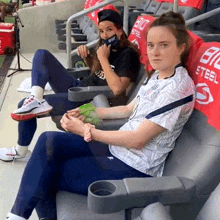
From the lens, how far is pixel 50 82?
232cm

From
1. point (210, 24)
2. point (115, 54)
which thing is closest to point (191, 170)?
point (115, 54)

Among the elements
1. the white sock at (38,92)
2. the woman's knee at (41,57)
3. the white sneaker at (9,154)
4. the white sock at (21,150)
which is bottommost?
the white sneaker at (9,154)

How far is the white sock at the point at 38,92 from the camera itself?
2100mm

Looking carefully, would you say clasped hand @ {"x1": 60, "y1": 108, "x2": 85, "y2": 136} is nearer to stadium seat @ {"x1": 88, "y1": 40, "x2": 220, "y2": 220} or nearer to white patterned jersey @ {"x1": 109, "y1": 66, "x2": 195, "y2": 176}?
white patterned jersey @ {"x1": 109, "y1": 66, "x2": 195, "y2": 176}

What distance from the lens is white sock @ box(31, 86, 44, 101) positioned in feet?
6.89

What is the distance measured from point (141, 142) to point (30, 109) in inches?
37.1

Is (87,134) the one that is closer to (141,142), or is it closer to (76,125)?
(76,125)

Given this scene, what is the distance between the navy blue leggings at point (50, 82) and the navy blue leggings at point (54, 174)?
2.13ft

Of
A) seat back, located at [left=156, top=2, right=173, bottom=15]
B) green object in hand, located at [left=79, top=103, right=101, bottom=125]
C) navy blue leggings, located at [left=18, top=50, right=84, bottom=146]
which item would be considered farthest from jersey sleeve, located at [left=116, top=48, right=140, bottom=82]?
seat back, located at [left=156, top=2, right=173, bottom=15]

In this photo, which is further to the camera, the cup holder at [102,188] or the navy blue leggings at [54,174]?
the navy blue leggings at [54,174]

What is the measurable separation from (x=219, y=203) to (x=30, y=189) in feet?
2.17

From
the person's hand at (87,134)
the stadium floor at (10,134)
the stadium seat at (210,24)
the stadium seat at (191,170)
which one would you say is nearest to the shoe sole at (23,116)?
the stadium floor at (10,134)

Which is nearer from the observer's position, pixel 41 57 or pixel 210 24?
pixel 41 57

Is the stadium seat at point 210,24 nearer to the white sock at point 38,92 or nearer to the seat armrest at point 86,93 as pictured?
the seat armrest at point 86,93
